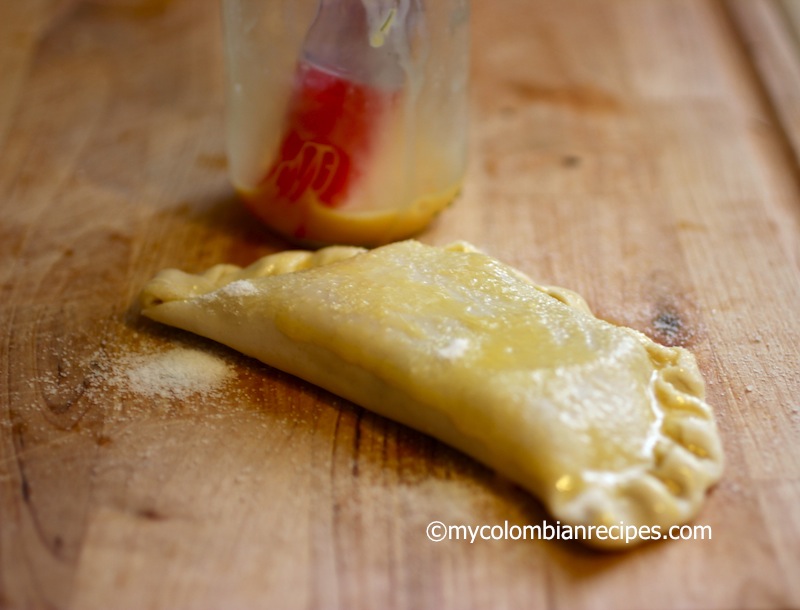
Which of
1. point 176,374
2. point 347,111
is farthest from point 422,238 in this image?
point 176,374

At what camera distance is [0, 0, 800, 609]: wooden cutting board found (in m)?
1.29

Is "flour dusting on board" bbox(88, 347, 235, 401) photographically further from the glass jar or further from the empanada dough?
the glass jar

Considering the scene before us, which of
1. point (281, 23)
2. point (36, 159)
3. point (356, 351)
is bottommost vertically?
point (36, 159)

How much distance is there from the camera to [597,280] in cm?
188

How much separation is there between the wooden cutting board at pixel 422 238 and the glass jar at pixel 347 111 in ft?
0.58

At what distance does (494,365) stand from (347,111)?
0.60 meters

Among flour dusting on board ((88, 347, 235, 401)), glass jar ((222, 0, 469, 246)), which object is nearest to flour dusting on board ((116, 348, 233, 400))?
flour dusting on board ((88, 347, 235, 401))

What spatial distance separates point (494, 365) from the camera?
1416 mm

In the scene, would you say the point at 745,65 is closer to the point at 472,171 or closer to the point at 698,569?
the point at 472,171

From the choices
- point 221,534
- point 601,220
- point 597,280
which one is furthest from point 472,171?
point 221,534

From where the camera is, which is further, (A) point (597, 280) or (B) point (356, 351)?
(A) point (597, 280)

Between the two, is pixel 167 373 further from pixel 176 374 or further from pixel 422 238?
pixel 422 238

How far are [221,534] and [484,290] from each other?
1.89 feet

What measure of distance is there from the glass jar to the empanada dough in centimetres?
A: 20
